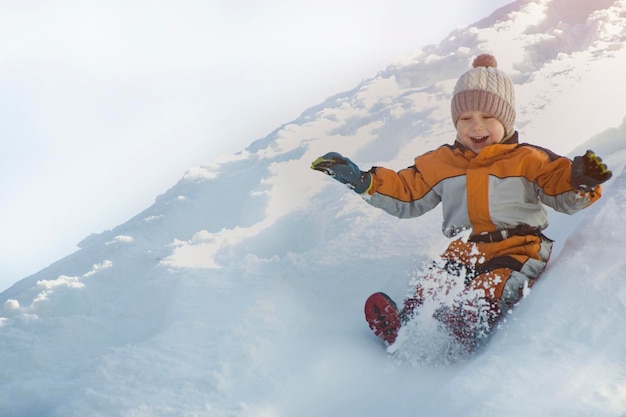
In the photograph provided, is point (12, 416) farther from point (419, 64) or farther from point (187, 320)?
point (419, 64)

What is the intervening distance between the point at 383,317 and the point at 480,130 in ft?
3.06

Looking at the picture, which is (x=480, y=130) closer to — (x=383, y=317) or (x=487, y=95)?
(x=487, y=95)

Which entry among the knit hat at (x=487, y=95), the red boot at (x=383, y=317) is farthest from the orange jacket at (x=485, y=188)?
the red boot at (x=383, y=317)

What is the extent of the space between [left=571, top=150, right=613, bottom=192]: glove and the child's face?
0.51 metres

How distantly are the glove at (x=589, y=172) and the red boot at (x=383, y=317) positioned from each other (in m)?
0.79

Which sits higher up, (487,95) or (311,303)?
(487,95)

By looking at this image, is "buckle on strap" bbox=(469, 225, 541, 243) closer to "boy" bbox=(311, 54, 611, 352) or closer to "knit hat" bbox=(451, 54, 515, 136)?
"boy" bbox=(311, 54, 611, 352)

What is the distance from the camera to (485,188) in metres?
2.19

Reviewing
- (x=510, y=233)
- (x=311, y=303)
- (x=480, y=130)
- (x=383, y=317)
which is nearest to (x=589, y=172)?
(x=510, y=233)

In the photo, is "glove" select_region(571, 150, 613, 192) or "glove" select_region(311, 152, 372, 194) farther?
"glove" select_region(311, 152, 372, 194)

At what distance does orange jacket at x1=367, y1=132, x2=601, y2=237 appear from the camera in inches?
80.0

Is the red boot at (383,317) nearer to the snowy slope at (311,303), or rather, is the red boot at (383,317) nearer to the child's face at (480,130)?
the snowy slope at (311,303)

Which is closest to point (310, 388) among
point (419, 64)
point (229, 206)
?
point (229, 206)

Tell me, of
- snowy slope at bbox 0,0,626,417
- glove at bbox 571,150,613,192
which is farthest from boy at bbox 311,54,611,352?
snowy slope at bbox 0,0,626,417
